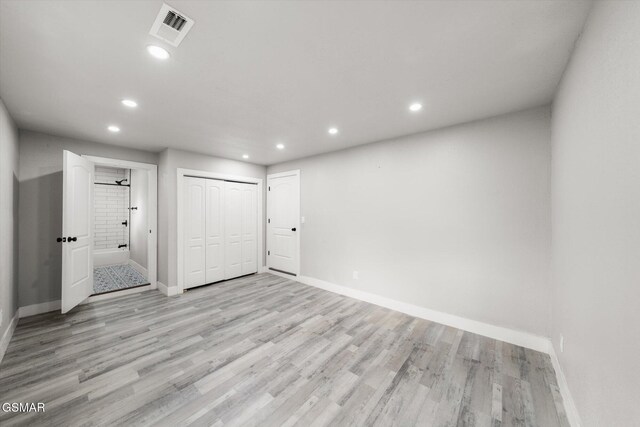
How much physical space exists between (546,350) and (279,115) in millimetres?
3586

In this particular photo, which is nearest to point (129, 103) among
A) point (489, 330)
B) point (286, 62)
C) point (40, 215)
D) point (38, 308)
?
point (286, 62)

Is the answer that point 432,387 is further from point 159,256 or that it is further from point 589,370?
point 159,256

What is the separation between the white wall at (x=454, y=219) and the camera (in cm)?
237

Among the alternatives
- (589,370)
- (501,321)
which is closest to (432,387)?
(589,370)

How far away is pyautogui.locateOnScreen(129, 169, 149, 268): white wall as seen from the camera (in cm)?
500

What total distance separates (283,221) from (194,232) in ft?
5.47

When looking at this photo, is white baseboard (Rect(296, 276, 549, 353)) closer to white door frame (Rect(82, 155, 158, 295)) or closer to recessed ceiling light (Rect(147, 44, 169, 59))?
white door frame (Rect(82, 155, 158, 295))

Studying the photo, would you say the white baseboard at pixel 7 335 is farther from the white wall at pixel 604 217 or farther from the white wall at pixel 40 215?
the white wall at pixel 604 217

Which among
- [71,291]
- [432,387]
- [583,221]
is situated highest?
[583,221]

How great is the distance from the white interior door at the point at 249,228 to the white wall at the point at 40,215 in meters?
2.62

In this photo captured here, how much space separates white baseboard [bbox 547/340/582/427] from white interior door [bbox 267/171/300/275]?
359 centimetres

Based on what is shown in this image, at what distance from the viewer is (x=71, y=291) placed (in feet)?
9.62
